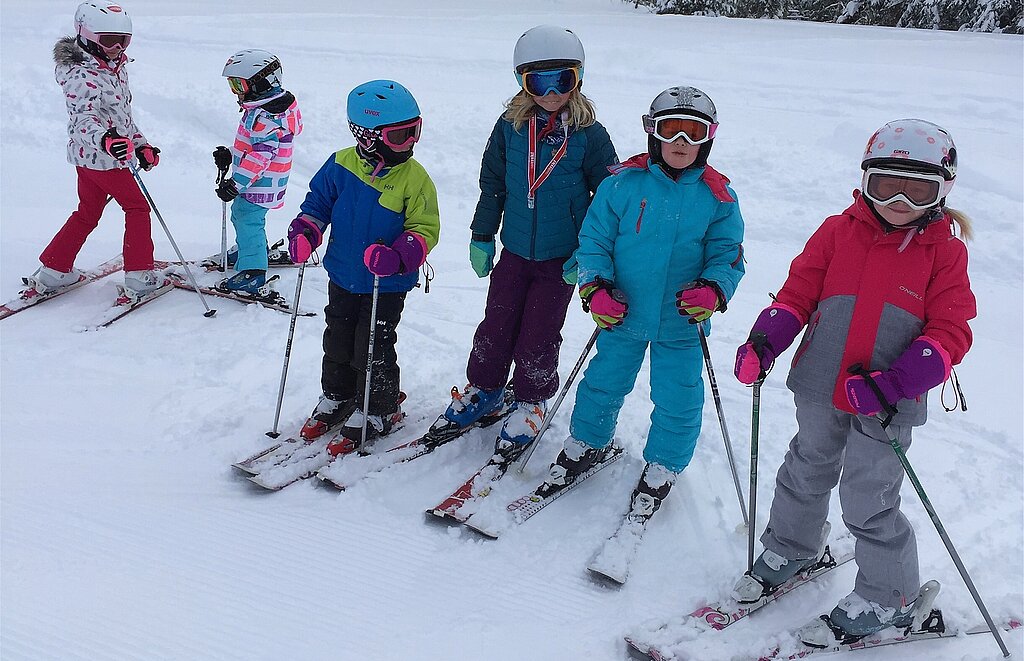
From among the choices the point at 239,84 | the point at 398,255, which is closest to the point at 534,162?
the point at 398,255

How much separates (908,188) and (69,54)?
5.24 m

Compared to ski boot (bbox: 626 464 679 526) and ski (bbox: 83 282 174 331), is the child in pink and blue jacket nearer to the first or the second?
ski (bbox: 83 282 174 331)

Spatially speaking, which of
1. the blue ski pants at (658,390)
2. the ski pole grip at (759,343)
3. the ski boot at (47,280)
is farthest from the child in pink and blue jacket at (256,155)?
the ski pole grip at (759,343)

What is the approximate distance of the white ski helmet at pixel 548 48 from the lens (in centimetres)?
353

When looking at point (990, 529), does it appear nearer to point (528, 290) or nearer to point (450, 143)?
point (528, 290)

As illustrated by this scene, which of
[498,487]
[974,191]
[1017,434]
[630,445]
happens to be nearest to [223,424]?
[498,487]

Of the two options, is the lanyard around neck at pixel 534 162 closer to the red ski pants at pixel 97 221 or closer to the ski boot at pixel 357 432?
the ski boot at pixel 357 432

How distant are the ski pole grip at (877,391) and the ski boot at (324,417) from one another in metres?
2.70

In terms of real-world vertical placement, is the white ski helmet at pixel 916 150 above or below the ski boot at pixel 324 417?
above

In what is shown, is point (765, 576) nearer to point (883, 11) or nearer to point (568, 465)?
point (568, 465)

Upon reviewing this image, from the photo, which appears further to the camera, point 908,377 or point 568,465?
point 568,465

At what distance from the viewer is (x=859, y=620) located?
2918mm

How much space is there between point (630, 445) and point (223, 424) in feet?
7.54

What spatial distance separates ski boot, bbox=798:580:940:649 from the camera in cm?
291
